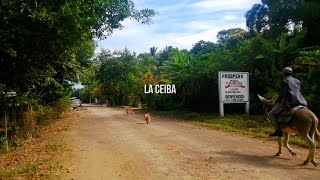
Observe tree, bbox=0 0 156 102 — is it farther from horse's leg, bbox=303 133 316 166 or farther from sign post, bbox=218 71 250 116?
sign post, bbox=218 71 250 116

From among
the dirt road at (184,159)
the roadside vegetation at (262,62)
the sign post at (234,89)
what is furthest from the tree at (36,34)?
the sign post at (234,89)

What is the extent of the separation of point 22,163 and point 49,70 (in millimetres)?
4406

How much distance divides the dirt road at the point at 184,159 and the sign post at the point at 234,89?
26.1ft

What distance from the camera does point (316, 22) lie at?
21.4 m

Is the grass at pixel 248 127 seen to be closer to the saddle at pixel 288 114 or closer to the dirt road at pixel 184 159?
the dirt road at pixel 184 159

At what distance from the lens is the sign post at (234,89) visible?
820 inches

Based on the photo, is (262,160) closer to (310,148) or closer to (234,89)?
(310,148)

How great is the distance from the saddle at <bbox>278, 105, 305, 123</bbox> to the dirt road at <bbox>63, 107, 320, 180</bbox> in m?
0.95

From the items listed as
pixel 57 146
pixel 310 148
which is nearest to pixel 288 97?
pixel 310 148

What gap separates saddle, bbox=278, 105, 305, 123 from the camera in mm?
8452

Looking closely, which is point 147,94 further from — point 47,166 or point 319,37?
point 47,166

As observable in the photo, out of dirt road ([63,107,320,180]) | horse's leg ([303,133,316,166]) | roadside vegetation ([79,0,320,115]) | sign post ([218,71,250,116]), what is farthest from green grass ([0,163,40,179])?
sign post ([218,71,250,116])

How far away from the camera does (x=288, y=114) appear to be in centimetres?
861

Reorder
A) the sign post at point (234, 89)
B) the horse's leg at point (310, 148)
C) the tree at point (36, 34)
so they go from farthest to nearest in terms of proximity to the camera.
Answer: the sign post at point (234, 89), the tree at point (36, 34), the horse's leg at point (310, 148)
